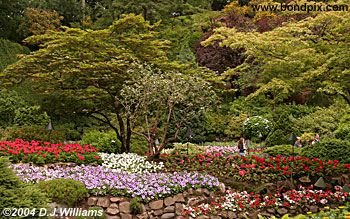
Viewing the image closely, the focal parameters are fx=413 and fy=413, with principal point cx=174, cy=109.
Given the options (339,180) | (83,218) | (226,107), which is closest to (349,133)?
(339,180)

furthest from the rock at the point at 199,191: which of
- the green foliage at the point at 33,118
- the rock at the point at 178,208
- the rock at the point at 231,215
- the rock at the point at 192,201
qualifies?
the green foliage at the point at 33,118

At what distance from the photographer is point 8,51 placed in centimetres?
1945

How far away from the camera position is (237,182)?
30.1 feet

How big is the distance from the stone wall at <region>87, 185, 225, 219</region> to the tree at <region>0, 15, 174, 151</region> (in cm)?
337

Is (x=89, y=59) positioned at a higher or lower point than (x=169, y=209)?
higher

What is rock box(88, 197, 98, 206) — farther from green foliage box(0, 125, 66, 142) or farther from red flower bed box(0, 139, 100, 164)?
green foliage box(0, 125, 66, 142)

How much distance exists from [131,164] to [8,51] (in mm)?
12414

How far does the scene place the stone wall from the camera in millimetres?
7610

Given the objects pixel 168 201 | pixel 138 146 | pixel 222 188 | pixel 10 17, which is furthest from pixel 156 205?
pixel 10 17

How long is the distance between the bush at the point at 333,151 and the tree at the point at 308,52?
5.50 ft

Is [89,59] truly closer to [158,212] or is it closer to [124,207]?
[124,207]

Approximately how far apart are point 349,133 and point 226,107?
6713 mm

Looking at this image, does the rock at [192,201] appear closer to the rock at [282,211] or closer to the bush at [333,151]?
the rock at [282,211]

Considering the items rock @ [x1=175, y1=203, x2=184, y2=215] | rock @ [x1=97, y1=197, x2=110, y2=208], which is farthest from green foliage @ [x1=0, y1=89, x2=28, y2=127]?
rock @ [x1=175, y1=203, x2=184, y2=215]
